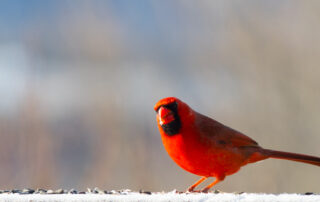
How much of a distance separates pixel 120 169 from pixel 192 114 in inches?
29.6

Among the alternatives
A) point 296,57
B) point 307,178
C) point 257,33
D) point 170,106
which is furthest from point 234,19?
point 170,106

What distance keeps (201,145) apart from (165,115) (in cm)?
20

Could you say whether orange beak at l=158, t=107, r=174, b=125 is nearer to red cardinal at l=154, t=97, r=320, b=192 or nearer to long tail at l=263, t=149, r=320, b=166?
red cardinal at l=154, t=97, r=320, b=192

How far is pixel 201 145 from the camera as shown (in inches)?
81.8

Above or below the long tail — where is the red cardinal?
above

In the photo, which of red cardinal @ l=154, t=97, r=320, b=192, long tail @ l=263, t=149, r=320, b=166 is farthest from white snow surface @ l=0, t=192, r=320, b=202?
long tail @ l=263, t=149, r=320, b=166

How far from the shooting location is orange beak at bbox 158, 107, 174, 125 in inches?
78.2

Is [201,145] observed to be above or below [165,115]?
below

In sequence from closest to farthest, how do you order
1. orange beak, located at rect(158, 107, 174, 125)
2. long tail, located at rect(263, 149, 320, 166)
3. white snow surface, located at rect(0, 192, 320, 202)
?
white snow surface, located at rect(0, 192, 320, 202)
orange beak, located at rect(158, 107, 174, 125)
long tail, located at rect(263, 149, 320, 166)

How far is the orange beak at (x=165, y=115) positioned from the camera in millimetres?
1987

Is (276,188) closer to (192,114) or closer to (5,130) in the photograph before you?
(192,114)

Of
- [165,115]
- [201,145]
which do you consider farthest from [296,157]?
[165,115]

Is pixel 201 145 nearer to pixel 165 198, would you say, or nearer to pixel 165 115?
pixel 165 115

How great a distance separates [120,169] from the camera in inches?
110
